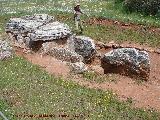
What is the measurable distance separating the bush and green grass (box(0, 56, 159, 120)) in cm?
1794

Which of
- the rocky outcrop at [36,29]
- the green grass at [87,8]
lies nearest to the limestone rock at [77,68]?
the rocky outcrop at [36,29]

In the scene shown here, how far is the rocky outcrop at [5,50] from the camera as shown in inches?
1201

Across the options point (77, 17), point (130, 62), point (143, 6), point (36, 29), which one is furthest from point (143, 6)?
point (130, 62)

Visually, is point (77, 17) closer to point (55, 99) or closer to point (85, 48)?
point (85, 48)

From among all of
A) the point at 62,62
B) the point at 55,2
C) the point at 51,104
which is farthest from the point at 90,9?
the point at 51,104

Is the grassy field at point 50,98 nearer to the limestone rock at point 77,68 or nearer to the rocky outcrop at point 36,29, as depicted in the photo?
the limestone rock at point 77,68

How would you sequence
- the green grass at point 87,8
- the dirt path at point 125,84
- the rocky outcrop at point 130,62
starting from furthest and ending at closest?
the green grass at point 87,8, the rocky outcrop at point 130,62, the dirt path at point 125,84

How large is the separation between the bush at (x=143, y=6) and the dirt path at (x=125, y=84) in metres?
11.4

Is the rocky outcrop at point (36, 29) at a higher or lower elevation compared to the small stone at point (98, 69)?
higher

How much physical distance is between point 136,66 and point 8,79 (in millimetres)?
8315

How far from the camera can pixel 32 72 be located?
2833 centimetres

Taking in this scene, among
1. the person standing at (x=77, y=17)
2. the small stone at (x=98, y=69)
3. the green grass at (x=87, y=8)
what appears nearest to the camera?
the small stone at (x=98, y=69)

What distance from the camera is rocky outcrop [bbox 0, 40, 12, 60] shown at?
1201 inches

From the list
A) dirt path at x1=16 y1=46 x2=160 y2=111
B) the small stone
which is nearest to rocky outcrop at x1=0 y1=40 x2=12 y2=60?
dirt path at x1=16 y1=46 x2=160 y2=111
